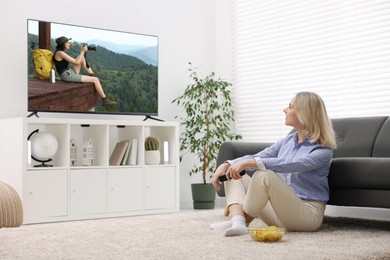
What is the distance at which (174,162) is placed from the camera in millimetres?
5355

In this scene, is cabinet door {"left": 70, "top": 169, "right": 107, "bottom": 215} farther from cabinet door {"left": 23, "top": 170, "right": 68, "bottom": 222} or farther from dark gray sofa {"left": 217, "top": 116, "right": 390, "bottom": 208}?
dark gray sofa {"left": 217, "top": 116, "right": 390, "bottom": 208}

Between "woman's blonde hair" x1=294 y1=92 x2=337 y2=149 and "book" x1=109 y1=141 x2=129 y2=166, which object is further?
"book" x1=109 y1=141 x2=129 y2=166

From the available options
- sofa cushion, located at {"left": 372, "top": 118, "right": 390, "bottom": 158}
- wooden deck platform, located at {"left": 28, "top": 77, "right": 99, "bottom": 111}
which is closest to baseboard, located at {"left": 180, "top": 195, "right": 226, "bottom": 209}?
wooden deck platform, located at {"left": 28, "top": 77, "right": 99, "bottom": 111}

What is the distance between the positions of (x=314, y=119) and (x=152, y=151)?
2039mm

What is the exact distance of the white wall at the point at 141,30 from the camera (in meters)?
4.96

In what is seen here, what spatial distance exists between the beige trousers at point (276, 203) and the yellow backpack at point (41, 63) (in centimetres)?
208

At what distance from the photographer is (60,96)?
16.2 ft

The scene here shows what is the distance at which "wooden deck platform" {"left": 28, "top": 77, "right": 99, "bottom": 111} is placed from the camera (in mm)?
4809

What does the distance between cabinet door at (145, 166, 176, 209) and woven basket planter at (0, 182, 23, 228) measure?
1825 millimetres

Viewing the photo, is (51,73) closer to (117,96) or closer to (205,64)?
(117,96)

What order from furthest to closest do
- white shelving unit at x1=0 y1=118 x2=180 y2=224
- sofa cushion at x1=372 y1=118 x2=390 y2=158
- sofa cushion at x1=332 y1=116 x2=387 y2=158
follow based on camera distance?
white shelving unit at x1=0 y1=118 x2=180 y2=224 → sofa cushion at x1=332 y1=116 x2=387 y2=158 → sofa cushion at x1=372 y1=118 x2=390 y2=158

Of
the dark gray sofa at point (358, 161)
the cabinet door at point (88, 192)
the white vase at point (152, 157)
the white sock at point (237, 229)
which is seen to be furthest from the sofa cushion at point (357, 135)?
the cabinet door at point (88, 192)

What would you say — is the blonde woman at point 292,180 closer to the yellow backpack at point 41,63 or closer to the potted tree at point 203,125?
the yellow backpack at point 41,63

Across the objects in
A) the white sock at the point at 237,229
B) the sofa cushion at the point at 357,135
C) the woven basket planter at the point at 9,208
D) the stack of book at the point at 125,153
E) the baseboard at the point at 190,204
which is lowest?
the baseboard at the point at 190,204
